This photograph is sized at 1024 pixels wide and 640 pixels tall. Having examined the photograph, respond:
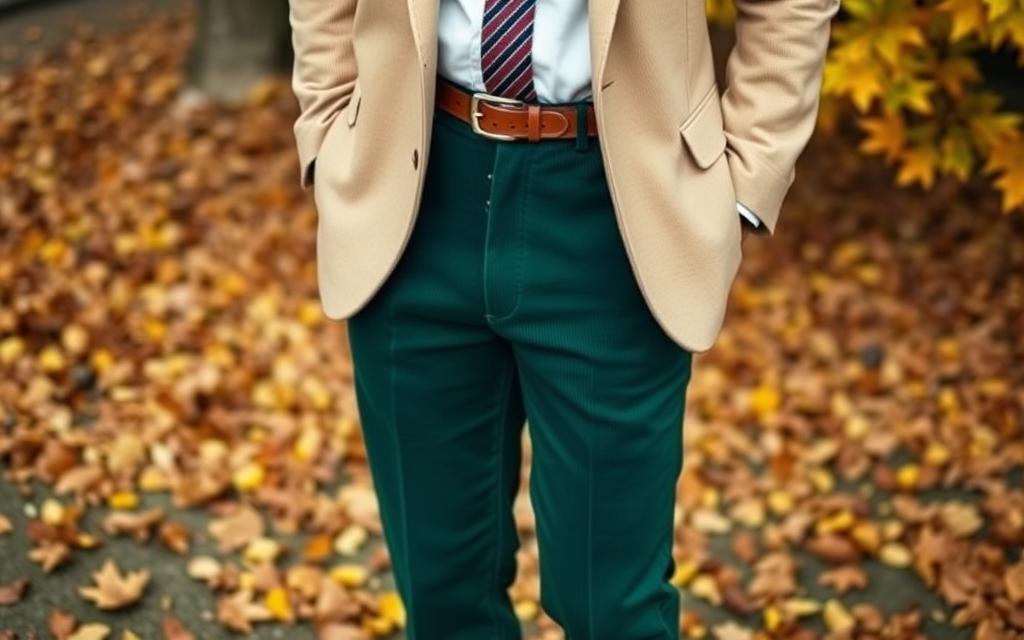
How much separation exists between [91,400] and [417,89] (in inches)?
89.3

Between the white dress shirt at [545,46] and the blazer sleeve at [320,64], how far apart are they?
0.98ft

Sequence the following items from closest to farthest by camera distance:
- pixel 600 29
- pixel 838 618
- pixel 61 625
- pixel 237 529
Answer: pixel 600 29
pixel 61 625
pixel 838 618
pixel 237 529

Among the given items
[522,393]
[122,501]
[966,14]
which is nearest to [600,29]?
[522,393]

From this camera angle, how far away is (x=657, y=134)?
6.34ft

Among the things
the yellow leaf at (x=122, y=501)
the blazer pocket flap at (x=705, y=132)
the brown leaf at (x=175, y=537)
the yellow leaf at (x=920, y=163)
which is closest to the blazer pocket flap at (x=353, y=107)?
the blazer pocket flap at (x=705, y=132)

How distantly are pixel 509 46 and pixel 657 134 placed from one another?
0.90 feet

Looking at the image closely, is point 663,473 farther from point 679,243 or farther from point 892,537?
point 892,537

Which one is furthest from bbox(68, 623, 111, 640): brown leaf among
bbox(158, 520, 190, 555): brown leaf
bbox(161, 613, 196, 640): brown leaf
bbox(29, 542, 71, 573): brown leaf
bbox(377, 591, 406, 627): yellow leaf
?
bbox(377, 591, 406, 627): yellow leaf

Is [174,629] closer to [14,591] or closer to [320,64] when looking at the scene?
[14,591]

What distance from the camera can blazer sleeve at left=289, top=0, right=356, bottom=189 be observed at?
2.19 metres

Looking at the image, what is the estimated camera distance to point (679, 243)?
1980mm

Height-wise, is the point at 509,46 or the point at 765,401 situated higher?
the point at 509,46

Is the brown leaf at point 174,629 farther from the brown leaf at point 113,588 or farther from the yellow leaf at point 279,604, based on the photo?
the yellow leaf at point 279,604

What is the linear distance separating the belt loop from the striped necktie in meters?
0.08
